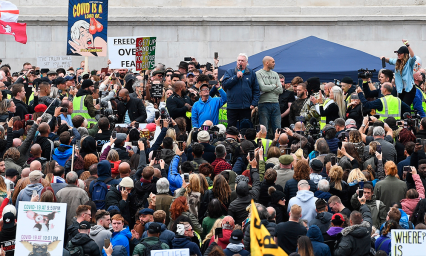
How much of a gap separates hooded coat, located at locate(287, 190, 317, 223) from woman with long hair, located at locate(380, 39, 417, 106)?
19.9 ft

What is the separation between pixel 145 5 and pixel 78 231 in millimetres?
17127

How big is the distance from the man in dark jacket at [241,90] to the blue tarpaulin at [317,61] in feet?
10.5

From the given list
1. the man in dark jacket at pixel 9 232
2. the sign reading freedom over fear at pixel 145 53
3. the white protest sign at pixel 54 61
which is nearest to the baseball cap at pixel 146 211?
the man in dark jacket at pixel 9 232

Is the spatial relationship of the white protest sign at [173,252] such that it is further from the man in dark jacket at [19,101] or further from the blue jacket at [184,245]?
the man in dark jacket at [19,101]

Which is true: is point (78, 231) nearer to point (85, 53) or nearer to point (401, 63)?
point (401, 63)

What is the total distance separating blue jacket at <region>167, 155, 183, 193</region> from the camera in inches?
446

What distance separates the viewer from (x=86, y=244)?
9.12 metres

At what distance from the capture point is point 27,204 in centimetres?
930

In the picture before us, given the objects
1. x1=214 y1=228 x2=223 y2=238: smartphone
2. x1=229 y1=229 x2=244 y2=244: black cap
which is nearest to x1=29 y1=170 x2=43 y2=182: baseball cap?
x1=214 y1=228 x2=223 y2=238: smartphone

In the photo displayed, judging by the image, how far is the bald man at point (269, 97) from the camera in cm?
1500

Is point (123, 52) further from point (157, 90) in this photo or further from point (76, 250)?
point (76, 250)

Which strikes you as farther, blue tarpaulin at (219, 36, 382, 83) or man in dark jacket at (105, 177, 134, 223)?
blue tarpaulin at (219, 36, 382, 83)

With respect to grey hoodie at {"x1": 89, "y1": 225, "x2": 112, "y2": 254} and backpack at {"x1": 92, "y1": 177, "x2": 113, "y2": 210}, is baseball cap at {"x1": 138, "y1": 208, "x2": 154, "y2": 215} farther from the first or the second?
backpack at {"x1": 92, "y1": 177, "x2": 113, "y2": 210}

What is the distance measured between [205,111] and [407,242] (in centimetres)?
681
